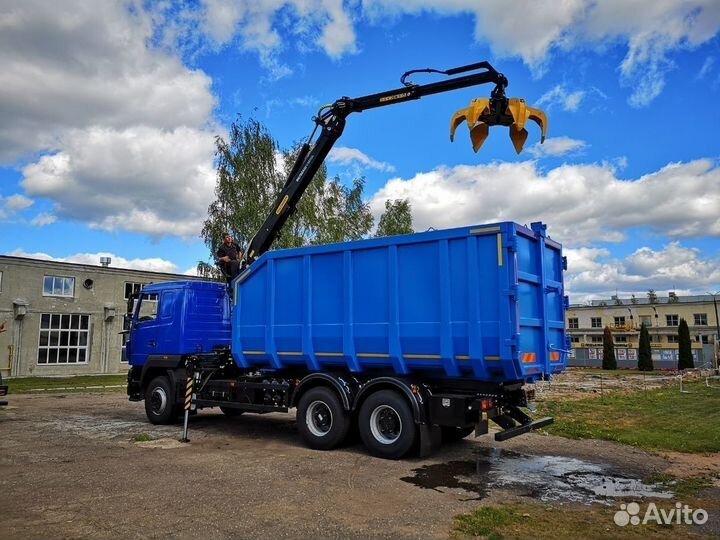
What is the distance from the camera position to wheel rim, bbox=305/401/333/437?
9.62 meters

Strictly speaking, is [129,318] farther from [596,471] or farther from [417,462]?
[596,471]

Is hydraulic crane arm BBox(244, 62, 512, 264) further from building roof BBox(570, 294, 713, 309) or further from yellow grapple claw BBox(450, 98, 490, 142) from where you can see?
building roof BBox(570, 294, 713, 309)

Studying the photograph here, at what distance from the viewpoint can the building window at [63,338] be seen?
31.2 metres

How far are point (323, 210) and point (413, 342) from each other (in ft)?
72.0

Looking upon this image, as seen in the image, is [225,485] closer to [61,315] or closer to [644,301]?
[61,315]

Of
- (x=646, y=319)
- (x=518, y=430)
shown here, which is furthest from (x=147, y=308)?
(x=646, y=319)

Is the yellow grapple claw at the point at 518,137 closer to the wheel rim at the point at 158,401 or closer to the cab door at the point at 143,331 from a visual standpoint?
the cab door at the point at 143,331

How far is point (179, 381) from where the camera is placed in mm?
11969

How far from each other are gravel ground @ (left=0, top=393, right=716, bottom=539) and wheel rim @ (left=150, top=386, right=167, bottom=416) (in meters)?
0.54

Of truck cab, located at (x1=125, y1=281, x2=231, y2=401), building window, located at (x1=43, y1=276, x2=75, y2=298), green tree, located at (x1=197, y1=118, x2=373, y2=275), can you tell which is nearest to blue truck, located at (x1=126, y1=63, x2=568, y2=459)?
truck cab, located at (x1=125, y1=281, x2=231, y2=401)

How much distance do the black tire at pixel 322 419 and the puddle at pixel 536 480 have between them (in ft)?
5.49

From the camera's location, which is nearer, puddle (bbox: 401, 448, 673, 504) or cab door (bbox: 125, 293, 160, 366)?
puddle (bbox: 401, 448, 673, 504)

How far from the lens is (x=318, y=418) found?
32.0ft

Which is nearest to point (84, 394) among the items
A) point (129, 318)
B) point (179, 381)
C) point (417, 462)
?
point (129, 318)
